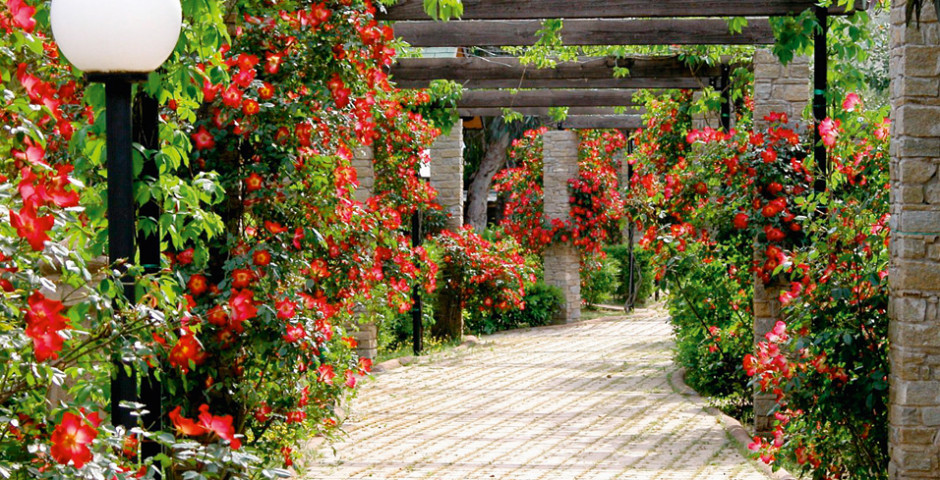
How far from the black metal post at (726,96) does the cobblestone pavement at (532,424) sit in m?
2.55

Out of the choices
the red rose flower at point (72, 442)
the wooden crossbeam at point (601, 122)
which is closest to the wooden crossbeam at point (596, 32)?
the red rose flower at point (72, 442)

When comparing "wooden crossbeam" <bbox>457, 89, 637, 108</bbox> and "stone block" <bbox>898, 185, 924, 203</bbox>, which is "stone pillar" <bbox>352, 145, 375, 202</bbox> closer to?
"wooden crossbeam" <bbox>457, 89, 637, 108</bbox>

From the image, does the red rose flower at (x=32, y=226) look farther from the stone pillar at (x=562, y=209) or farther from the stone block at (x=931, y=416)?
the stone pillar at (x=562, y=209)

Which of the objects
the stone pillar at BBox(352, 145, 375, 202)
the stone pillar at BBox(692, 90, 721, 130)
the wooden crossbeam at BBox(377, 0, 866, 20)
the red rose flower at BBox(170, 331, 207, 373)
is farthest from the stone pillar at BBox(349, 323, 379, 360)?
the red rose flower at BBox(170, 331, 207, 373)

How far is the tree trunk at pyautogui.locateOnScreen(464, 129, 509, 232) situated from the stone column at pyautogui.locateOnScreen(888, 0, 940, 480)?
16.9 m

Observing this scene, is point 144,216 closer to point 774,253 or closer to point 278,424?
point 278,424

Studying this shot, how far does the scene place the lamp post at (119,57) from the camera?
10.1 feet

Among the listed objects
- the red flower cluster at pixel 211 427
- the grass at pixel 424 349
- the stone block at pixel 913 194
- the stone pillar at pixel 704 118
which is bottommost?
the grass at pixel 424 349

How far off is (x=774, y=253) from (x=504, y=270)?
7.05 meters

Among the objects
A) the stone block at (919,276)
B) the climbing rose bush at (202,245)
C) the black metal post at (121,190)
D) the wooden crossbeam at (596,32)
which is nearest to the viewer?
the climbing rose bush at (202,245)

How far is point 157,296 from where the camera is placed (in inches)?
129

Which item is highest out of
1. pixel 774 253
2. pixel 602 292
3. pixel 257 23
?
pixel 257 23

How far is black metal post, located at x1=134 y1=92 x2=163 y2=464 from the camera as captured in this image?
359 centimetres

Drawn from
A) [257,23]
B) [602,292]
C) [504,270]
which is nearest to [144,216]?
[257,23]
